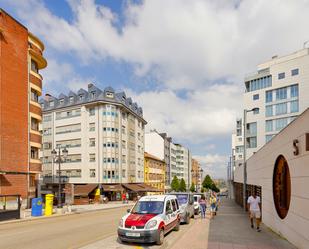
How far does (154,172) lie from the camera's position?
83562 millimetres

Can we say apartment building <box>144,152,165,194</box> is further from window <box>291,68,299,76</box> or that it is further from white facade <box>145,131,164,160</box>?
window <box>291,68,299,76</box>

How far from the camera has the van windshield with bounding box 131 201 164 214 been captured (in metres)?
13.3

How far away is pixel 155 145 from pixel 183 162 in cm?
4391

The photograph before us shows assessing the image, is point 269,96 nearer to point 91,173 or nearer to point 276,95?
point 276,95

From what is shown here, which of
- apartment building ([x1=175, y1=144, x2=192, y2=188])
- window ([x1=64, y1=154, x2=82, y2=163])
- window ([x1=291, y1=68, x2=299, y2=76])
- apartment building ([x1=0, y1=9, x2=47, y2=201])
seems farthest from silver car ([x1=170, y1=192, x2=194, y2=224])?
apartment building ([x1=175, y1=144, x2=192, y2=188])

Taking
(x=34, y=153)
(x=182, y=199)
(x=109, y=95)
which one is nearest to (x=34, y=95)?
(x=34, y=153)

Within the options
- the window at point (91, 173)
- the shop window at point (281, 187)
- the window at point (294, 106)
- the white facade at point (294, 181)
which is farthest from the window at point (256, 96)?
the shop window at point (281, 187)

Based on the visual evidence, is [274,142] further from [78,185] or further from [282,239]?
[78,185]

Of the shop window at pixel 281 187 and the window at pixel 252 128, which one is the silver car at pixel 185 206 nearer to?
the shop window at pixel 281 187

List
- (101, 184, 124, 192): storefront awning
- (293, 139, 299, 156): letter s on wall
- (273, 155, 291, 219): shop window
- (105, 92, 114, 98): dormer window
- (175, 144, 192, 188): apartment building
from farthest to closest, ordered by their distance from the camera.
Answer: (175, 144, 192, 188): apartment building
(105, 92, 114, 98): dormer window
(101, 184, 124, 192): storefront awning
(273, 155, 291, 219): shop window
(293, 139, 299, 156): letter s on wall

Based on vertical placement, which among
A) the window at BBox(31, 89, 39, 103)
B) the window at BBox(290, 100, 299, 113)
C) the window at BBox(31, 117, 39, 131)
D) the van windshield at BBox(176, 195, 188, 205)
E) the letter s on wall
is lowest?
the van windshield at BBox(176, 195, 188, 205)

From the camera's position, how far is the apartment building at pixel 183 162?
136m

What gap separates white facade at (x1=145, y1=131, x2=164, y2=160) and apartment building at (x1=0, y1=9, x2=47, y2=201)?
215ft

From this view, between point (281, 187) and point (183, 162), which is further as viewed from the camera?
point (183, 162)
